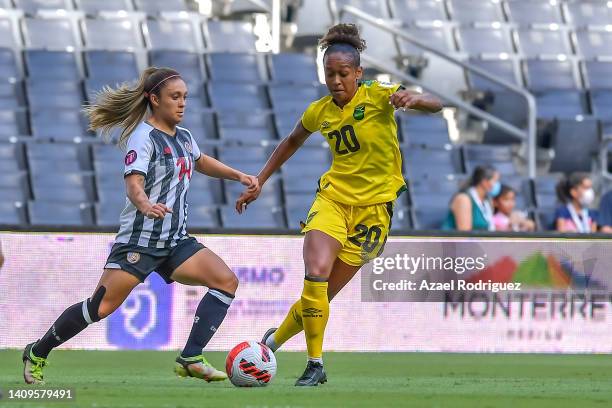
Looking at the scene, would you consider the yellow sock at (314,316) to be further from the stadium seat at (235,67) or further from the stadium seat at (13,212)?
the stadium seat at (235,67)

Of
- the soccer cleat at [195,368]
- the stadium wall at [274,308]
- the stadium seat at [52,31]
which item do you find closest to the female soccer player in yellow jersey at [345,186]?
the soccer cleat at [195,368]

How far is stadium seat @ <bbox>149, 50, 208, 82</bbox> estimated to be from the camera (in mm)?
17359

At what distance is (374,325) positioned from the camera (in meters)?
12.9

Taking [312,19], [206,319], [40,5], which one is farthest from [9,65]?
[206,319]

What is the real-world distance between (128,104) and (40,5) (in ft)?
31.1

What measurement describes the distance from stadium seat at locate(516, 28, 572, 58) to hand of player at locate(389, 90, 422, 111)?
→ 1228cm

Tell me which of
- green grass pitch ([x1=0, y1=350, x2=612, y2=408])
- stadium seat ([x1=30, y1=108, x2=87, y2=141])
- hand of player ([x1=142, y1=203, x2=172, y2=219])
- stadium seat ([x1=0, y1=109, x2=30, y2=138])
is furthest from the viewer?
stadium seat ([x1=30, y1=108, x2=87, y2=141])

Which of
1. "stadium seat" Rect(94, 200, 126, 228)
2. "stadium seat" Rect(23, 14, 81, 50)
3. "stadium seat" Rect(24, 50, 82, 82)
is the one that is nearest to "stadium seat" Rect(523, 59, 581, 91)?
"stadium seat" Rect(23, 14, 81, 50)

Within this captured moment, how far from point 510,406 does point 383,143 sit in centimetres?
189

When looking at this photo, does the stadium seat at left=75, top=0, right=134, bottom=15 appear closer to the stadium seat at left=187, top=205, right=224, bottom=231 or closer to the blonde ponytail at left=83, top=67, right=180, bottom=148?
the stadium seat at left=187, top=205, right=224, bottom=231

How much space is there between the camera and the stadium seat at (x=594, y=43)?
68.1 feet

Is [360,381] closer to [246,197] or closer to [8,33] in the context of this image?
[246,197]

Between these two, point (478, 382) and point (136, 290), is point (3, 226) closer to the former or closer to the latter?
point (136, 290)

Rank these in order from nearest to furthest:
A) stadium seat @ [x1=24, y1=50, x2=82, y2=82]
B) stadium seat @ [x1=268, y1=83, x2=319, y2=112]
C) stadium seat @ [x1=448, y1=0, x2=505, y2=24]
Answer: stadium seat @ [x1=24, y1=50, x2=82, y2=82], stadium seat @ [x1=268, y1=83, x2=319, y2=112], stadium seat @ [x1=448, y1=0, x2=505, y2=24]
